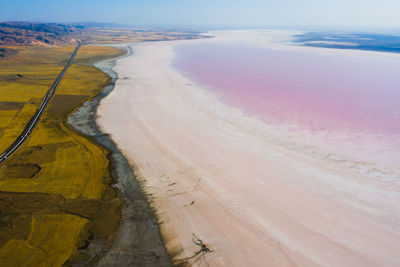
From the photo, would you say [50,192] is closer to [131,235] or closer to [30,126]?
[131,235]

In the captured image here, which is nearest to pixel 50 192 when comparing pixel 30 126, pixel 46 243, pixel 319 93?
pixel 46 243

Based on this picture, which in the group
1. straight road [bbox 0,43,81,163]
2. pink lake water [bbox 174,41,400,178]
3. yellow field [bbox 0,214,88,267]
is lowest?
yellow field [bbox 0,214,88,267]

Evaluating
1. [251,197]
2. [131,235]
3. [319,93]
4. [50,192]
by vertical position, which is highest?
[319,93]

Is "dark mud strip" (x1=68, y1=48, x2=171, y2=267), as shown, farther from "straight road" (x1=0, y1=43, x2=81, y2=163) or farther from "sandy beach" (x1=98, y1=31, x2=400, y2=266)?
"straight road" (x1=0, y1=43, x2=81, y2=163)

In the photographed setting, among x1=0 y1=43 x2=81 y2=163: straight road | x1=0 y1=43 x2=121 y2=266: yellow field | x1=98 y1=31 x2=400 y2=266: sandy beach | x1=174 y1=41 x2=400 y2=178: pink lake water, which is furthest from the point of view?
x1=174 y1=41 x2=400 y2=178: pink lake water

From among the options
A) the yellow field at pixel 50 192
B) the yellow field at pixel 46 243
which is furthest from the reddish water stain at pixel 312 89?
the yellow field at pixel 46 243

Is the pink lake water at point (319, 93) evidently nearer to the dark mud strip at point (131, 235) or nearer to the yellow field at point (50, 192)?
the dark mud strip at point (131, 235)

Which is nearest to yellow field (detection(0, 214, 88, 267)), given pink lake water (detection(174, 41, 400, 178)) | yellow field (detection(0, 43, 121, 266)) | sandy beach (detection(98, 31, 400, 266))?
yellow field (detection(0, 43, 121, 266))
